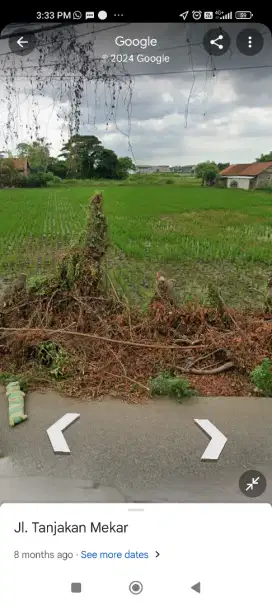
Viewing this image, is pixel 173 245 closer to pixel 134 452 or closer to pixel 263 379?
pixel 263 379

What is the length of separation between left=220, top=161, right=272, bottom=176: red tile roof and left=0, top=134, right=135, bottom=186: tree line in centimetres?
55

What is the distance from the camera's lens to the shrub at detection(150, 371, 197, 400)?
6.86 ft

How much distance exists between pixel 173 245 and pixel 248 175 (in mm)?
1844

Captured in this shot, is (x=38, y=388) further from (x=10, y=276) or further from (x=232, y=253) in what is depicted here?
(x=232, y=253)

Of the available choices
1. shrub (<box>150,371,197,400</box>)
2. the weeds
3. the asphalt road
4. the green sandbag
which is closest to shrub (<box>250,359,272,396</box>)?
the asphalt road

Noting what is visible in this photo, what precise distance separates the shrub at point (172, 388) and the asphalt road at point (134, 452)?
0.06 metres

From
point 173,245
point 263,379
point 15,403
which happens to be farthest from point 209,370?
point 173,245

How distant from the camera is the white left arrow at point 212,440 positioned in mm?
1628
